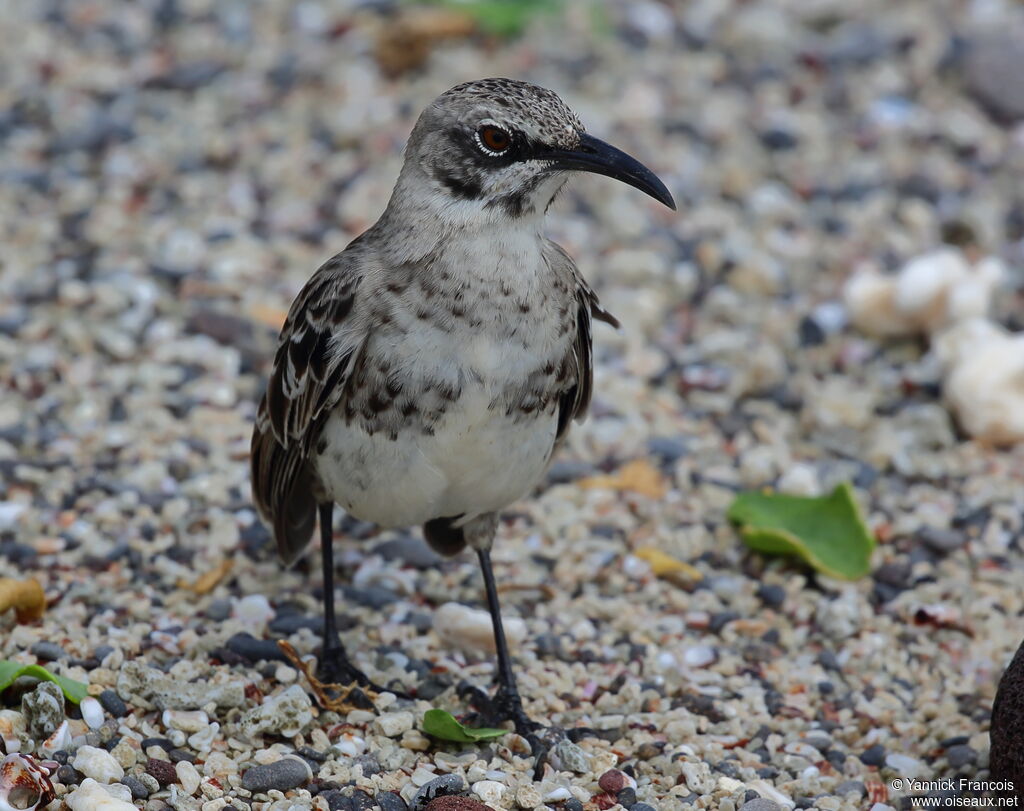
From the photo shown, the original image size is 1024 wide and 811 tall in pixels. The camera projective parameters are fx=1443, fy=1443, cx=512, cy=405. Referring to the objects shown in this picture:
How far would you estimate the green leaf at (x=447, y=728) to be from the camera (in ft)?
15.8

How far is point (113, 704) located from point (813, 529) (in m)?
2.97

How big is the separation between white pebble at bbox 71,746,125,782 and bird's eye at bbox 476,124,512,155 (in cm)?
226

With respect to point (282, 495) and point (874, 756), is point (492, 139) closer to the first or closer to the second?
point (282, 495)

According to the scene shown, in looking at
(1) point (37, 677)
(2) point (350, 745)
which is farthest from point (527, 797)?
(1) point (37, 677)

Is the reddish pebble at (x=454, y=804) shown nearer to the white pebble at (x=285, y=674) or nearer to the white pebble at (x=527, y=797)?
the white pebble at (x=527, y=797)

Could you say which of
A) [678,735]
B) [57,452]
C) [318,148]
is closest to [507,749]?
[678,735]

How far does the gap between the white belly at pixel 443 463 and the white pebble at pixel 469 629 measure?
0.63 m

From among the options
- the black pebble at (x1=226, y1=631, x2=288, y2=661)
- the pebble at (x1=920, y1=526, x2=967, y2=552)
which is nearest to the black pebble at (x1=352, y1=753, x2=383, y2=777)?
the black pebble at (x1=226, y1=631, x2=288, y2=661)

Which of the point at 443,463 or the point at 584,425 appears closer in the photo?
the point at 443,463

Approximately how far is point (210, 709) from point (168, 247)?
11.7 ft

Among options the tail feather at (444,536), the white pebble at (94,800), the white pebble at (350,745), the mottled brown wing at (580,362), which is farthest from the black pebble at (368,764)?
the mottled brown wing at (580,362)

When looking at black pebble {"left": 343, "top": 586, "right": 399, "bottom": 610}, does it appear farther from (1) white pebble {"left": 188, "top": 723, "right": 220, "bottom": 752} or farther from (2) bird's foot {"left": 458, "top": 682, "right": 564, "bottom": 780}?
(1) white pebble {"left": 188, "top": 723, "right": 220, "bottom": 752}

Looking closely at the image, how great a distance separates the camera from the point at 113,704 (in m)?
4.78

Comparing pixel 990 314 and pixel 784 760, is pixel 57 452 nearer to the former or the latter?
pixel 784 760
